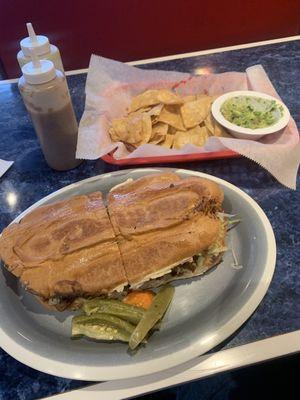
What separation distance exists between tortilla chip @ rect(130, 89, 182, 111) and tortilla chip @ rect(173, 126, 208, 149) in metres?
0.15

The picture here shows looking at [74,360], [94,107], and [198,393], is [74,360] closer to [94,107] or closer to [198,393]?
[198,393]

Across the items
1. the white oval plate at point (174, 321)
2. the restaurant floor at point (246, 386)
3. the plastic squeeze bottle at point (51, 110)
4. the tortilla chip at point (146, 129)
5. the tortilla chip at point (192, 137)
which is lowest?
the restaurant floor at point (246, 386)

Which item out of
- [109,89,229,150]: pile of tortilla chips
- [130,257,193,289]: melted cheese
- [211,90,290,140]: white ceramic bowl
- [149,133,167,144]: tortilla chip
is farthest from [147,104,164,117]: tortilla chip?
[130,257,193,289]: melted cheese

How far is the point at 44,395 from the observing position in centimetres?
100

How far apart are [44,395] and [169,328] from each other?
0.35 m

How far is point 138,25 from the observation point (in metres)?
3.09

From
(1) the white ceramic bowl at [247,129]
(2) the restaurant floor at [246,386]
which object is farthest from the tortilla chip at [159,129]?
(2) the restaurant floor at [246,386]

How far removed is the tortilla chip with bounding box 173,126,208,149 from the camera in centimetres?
168

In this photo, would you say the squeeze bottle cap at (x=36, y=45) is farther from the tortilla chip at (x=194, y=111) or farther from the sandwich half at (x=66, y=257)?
the sandwich half at (x=66, y=257)

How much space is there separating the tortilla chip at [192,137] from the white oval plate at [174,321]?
0.44m

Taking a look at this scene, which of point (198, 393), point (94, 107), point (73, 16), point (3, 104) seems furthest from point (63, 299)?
point (73, 16)

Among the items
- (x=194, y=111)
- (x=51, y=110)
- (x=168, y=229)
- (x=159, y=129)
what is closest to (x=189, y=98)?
(x=194, y=111)

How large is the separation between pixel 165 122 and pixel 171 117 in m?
0.06

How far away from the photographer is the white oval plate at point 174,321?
38.2 inches
